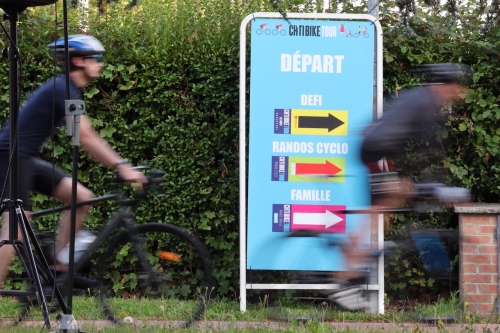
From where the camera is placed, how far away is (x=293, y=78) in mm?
6621

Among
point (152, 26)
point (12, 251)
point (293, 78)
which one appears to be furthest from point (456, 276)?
point (12, 251)

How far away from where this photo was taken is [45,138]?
15.2ft

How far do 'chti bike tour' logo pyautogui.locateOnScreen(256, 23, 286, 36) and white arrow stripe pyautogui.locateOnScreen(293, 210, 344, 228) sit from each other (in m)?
1.59

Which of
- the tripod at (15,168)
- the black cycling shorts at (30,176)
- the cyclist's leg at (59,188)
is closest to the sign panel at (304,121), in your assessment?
the cyclist's leg at (59,188)

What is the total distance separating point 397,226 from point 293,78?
1695 mm

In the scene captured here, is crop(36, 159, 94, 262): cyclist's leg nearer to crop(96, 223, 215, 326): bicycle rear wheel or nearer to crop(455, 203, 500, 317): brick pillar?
crop(96, 223, 215, 326): bicycle rear wheel

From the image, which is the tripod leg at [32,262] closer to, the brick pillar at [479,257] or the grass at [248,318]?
the grass at [248,318]

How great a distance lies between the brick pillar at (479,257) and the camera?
6379 millimetres

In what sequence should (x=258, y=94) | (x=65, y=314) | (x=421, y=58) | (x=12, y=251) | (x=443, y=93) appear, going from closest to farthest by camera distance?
(x=65, y=314) → (x=12, y=251) → (x=443, y=93) → (x=258, y=94) → (x=421, y=58)

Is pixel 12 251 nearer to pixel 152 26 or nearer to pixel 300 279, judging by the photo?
pixel 300 279

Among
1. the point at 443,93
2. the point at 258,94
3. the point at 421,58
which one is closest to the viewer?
the point at 443,93

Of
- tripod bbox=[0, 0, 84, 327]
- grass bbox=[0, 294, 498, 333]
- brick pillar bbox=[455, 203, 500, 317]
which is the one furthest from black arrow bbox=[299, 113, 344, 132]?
tripod bbox=[0, 0, 84, 327]

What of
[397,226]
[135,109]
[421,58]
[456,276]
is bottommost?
[456,276]

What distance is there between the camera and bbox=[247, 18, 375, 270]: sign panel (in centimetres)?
655
